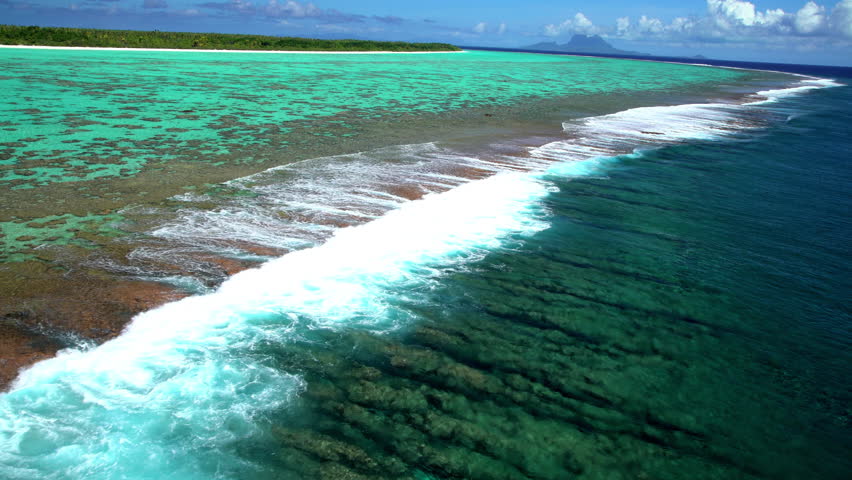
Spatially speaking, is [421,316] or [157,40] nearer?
[421,316]

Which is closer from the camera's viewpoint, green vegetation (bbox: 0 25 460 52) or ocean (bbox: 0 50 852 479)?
ocean (bbox: 0 50 852 479)

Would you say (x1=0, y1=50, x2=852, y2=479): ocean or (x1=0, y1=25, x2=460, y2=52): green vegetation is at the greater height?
(x1=0, y1=25, x2=460, y2=52): green vegetation

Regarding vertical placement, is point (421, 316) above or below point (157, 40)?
below

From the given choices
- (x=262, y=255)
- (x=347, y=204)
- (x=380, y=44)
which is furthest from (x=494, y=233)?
(x=380, y=44)
